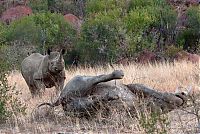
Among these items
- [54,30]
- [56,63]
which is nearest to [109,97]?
[56,63]

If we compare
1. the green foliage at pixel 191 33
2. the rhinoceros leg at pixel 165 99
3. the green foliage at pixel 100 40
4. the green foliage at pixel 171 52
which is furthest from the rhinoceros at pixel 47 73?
the green foliage at pixel 191 33

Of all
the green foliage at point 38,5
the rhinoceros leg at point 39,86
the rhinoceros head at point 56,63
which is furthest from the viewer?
the green foliage at point 38,5

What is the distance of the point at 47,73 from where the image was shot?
11.0 metres

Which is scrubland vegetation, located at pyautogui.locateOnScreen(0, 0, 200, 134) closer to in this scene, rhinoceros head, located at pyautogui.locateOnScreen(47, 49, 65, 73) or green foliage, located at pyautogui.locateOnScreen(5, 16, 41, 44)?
green foliage, located at pyautogui.locateOnScreen(5, 16, 41, 44)

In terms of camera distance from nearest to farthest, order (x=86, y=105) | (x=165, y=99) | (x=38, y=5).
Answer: (x=165, y=99), (x=86, y=105), (x=38, y=5)

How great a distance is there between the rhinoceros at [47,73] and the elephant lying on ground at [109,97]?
108 inches

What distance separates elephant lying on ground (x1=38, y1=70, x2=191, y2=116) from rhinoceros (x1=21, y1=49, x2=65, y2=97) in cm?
275

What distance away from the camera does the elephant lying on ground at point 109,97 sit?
730 centimetres

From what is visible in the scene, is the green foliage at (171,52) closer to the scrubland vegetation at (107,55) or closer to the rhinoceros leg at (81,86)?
the scrubland vegetation at (107,55)

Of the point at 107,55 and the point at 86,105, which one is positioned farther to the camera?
the point at 107,55

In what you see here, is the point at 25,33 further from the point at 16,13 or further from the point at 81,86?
the point at 81,86

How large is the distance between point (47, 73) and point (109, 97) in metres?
3.81

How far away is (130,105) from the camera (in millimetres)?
7328

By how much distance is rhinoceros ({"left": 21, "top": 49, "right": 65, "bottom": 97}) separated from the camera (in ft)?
35.0
